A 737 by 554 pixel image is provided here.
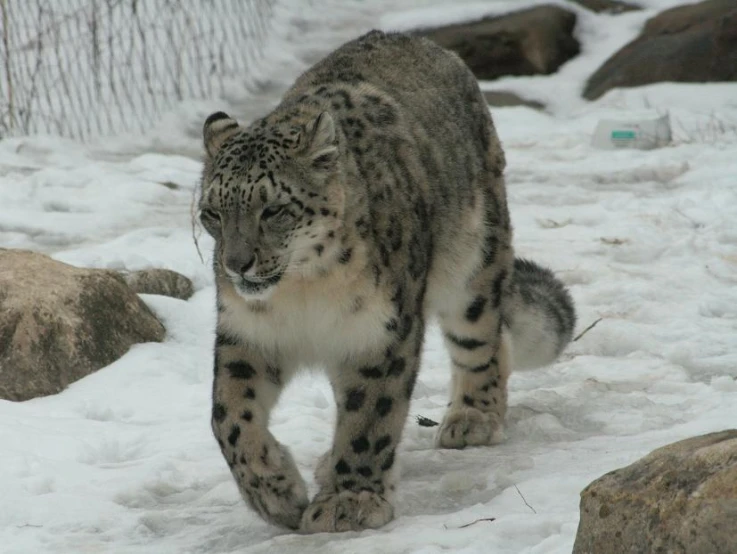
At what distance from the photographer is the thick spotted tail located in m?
6.33

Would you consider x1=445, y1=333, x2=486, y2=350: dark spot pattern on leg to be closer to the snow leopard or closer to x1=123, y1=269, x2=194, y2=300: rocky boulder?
the snow leopard

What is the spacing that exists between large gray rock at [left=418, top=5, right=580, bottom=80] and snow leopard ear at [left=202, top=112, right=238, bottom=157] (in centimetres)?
1010

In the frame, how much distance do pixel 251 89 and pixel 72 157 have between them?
4.00 meters

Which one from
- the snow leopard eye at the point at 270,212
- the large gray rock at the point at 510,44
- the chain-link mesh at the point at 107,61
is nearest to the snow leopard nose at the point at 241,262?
the snow leopard eye at the point at 270,212

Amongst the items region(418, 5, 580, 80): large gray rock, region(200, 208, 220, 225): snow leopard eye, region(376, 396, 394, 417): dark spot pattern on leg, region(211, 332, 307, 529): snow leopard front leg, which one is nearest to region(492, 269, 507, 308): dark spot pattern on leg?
region(376, 396, 394, 417): dark spot pattern on leg

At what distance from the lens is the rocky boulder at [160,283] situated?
753cm

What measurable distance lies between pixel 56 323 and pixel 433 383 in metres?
1.98

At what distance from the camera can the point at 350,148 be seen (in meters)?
4.83

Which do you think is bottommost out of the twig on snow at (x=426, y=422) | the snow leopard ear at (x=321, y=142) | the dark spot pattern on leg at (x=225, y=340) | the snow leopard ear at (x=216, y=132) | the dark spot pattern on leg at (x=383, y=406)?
the twig on snow at (x=426, y=422)

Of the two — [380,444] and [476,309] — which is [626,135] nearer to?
[476,309]

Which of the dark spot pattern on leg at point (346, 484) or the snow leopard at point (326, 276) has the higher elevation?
the snow leopard at point (326, 276)

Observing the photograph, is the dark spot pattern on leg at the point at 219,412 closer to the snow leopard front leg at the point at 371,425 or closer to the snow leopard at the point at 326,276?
the snow leopard at the point at 326,276

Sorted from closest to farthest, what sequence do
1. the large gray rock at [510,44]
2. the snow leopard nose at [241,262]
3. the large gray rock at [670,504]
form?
the large gray rock at [670,504] < the snow leopard nose at [241,262] < the large gray rock at [510,44]

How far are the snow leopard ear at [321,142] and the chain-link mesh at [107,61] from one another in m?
6.82
